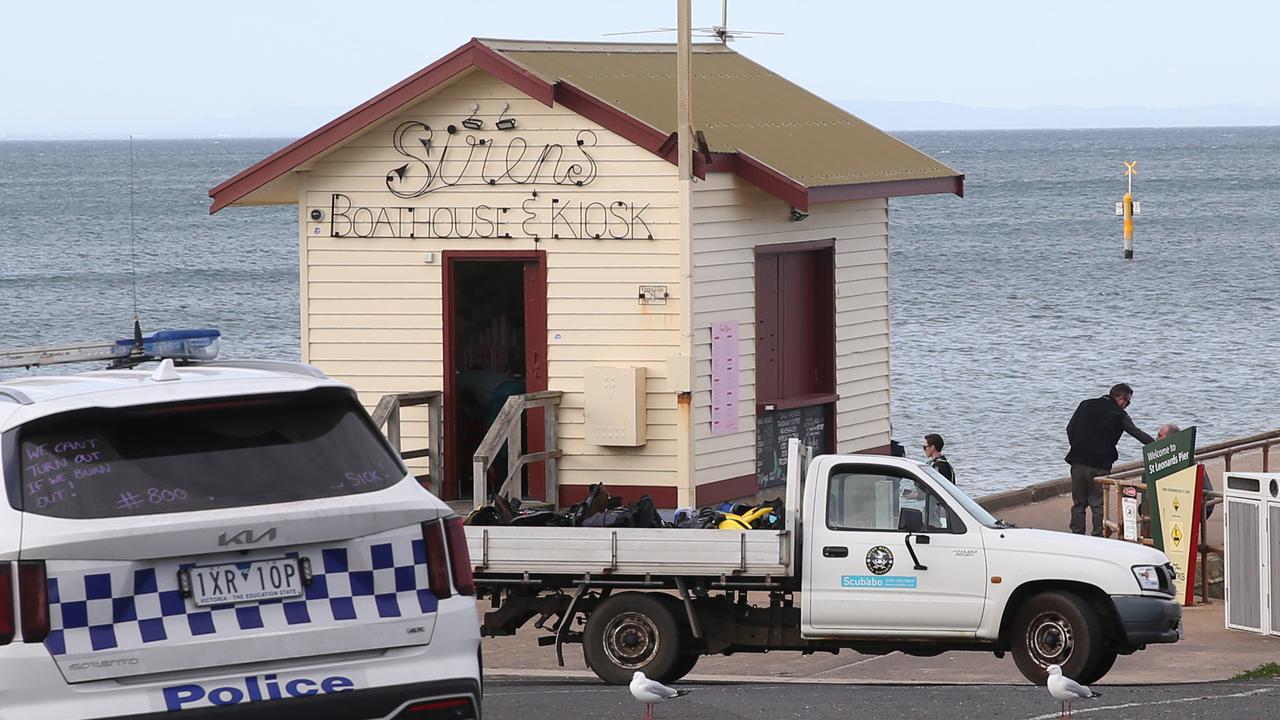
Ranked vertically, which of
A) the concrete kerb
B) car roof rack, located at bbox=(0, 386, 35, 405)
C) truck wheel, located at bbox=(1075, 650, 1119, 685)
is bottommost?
the concrete kerb

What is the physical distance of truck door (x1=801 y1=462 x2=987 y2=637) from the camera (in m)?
11.9

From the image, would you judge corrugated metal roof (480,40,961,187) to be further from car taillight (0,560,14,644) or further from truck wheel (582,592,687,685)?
car taillight (0,560,14,644)

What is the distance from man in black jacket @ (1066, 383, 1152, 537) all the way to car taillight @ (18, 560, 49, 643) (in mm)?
13558

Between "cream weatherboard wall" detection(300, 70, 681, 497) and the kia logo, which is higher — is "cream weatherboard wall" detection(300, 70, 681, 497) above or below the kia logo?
above

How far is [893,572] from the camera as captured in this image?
1191 centimetres

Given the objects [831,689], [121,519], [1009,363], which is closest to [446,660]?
[121,519]

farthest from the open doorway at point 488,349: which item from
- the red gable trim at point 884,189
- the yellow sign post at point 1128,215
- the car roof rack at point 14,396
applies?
the yellow sign post at point 1128,215

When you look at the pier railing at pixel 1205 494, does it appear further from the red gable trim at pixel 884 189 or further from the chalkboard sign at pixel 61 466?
the chalkboard sign at pixel 61 466

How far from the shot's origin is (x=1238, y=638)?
14648mm

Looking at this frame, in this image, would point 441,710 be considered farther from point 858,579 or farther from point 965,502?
point 965,502

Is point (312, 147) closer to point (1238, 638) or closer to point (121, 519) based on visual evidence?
point (1238, 638)

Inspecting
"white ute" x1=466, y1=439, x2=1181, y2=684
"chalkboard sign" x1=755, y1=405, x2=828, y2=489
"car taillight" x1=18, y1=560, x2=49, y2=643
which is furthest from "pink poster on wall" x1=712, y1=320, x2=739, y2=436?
"car taillight" x1=18, y1=560, x2=49, y2=643

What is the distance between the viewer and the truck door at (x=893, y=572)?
1188cm

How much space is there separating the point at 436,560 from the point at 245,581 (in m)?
0.68
